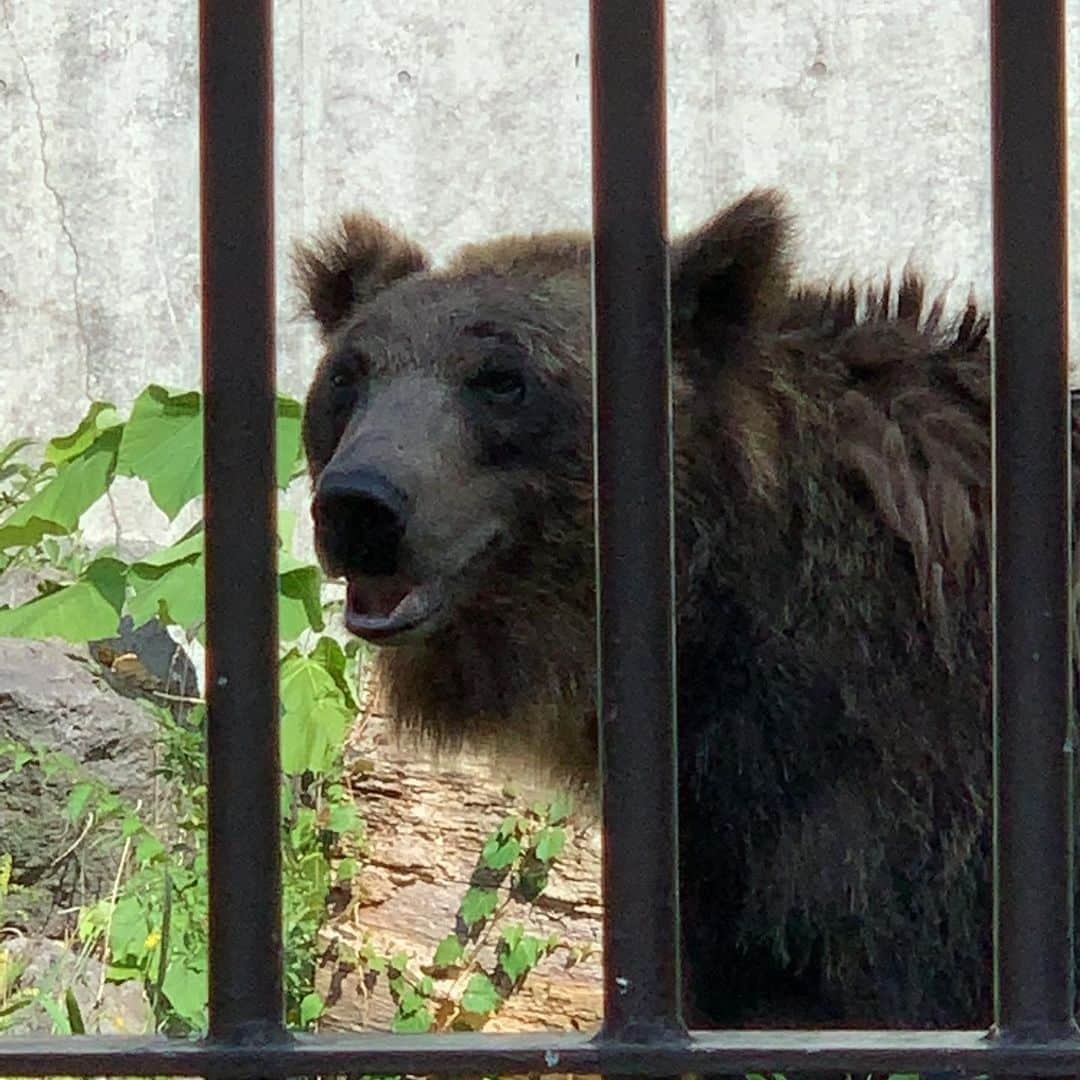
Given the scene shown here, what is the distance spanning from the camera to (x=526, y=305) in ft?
9.32

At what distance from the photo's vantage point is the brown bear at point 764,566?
2.58 meters

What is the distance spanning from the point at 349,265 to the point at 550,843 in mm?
1405

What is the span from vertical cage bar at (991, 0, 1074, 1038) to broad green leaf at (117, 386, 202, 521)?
6.78 ft

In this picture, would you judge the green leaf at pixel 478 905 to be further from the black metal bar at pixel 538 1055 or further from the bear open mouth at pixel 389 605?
the black metal bar at pixel 538 1055

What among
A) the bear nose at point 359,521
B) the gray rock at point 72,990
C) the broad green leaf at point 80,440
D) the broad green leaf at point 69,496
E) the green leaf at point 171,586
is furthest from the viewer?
the gray rock at point 72,990

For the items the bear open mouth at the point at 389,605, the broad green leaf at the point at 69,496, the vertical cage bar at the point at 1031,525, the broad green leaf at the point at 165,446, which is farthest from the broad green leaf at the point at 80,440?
the vertical cage bar at the point at 1031,525

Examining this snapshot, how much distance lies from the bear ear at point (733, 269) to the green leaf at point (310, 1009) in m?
1.85

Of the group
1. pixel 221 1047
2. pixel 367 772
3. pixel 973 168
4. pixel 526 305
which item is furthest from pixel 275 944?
pixel 973 168

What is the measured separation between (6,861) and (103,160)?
8.87 feet

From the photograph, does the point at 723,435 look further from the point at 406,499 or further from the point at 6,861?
the point at 6,861

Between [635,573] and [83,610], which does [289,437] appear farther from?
[635,573]

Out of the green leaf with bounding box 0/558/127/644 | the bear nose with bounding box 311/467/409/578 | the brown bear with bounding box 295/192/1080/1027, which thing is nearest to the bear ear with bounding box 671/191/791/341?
→ the brown bear with bounding box 295/192/1080/1027

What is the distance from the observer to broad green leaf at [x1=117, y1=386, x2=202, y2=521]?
3230 mm

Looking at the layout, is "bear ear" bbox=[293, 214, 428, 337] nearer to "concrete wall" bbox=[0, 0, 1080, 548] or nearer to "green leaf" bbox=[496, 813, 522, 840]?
"green leaf" bbox=[496, 813, 522, 840]
